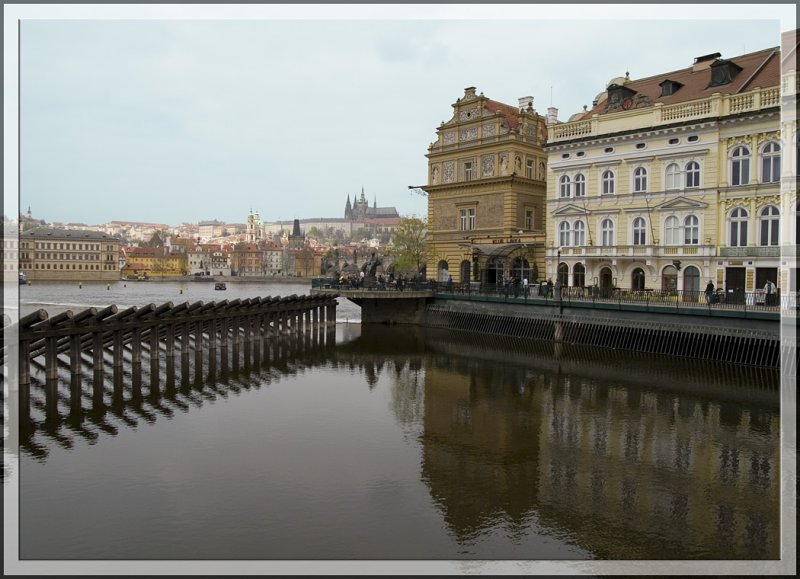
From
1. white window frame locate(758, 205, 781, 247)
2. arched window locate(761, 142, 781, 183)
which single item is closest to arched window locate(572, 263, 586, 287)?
white window frame locate(758, 205, 781, 247)

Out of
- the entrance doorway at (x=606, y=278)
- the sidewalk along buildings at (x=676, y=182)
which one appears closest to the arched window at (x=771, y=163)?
the sidewalk along buildings at (x=676, y=182)

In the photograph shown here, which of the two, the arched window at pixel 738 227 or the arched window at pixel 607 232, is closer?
the arched window at pixel 738 227

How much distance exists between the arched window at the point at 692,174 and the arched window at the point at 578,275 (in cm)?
910

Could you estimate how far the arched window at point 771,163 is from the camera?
3359 centimetres

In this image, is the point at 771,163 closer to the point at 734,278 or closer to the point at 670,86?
the point at 734,278

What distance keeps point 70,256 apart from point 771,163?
417 feet

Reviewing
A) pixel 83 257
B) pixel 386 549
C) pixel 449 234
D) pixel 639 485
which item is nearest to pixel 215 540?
pixel 386 549

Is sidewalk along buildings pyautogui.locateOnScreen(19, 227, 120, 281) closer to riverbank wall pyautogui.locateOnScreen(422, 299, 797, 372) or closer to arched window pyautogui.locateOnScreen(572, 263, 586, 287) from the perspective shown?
riverbank wall pyautogui.locateOnScreen(422, 299, 797, 372)

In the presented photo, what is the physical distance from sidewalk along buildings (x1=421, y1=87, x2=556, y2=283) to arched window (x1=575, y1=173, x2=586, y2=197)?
481 cm

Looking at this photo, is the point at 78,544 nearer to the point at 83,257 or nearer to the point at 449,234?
the point at 449,234

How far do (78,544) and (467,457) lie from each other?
27.9 feet

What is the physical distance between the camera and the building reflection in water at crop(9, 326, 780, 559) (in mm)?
11734

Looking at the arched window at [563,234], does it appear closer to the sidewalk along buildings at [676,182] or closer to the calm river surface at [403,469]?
the sidewalk along buildings at [676,182]

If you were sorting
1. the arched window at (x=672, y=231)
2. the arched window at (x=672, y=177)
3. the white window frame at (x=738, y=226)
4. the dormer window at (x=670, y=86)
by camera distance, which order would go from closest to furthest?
the white window frame at (x=738, y=226)
the arched window at (x=672, y=177)
the arched window at (x=672, y=231)
the dormer window at (x=670, y=86)
